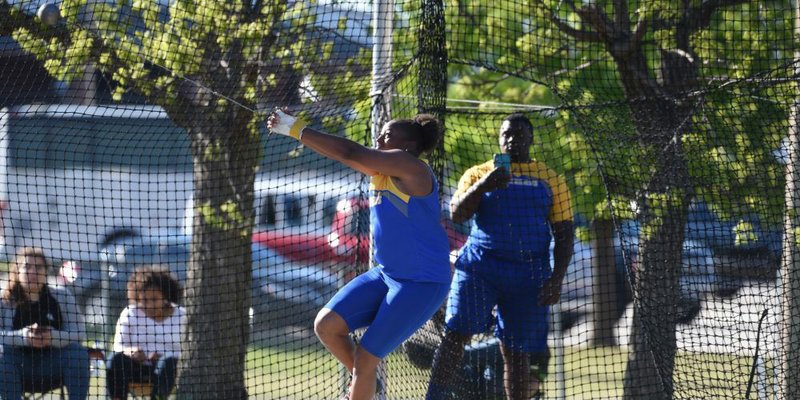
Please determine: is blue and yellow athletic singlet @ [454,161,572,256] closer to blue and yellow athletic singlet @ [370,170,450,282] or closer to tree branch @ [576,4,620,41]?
blue and yellow athletic singlet @ [370,170,450,282]

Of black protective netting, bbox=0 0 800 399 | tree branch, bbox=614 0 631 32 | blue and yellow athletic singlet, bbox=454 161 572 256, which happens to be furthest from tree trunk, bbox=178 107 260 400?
tree branch, bbox=614 0 631 32

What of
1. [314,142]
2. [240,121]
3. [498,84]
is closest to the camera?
[314,142]

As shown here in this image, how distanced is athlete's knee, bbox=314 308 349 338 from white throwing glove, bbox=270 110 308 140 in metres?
0.85

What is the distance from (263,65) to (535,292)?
7.57ft

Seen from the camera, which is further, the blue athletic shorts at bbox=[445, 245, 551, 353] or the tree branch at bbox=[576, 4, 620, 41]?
the tree branch at bbox=[576, 4, 620, 41]

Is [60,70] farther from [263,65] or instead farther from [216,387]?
[216,387]

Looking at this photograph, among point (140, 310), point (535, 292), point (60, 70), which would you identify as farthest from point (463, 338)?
point (60, 70)

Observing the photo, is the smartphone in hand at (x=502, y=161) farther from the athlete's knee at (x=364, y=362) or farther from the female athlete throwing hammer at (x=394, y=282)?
the athlete's knee at (x=364, y=362)

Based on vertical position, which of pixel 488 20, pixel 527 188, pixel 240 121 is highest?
pixel 488 20

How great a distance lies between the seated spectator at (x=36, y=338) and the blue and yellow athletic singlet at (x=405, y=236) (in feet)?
8.98

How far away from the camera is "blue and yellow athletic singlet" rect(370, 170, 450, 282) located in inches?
184

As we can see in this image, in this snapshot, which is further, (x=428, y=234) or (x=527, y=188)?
(x=527, y=188)

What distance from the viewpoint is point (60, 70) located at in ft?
20.4

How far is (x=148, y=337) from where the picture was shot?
6.81 metres
